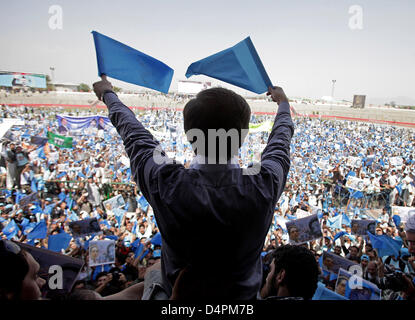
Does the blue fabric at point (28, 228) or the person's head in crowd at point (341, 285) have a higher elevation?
the person's head in crowd at point (341, 285)

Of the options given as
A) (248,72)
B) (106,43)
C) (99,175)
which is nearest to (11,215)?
(99,175)

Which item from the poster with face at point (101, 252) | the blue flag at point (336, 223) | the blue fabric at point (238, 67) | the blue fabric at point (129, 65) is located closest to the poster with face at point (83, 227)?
the poster with face at point (101, 252)

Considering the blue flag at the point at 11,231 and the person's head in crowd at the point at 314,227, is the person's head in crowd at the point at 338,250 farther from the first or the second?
the blue flag at the point at 11,231

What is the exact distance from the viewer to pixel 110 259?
2623 mm

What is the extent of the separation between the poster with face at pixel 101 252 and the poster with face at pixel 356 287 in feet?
6.80

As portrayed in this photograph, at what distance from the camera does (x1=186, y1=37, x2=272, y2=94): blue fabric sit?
5.24ft

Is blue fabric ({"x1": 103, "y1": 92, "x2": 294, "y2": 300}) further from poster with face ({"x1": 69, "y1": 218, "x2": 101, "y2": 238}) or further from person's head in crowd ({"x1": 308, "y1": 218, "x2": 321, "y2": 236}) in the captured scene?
poster with face ({"x1": 69, "y1": 218, "x2": 101, "y2": 238})

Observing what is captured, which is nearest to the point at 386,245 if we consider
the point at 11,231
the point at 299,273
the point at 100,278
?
the point at 299,273

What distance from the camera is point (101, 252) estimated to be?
103 inches

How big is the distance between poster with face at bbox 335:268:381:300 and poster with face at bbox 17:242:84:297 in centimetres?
189

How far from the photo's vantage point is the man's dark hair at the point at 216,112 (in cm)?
68

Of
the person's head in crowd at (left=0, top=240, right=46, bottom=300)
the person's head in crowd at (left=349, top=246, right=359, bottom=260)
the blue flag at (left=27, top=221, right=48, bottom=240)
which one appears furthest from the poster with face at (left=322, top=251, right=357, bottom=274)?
the blue flag at (left=27, top=221, right=48, bottom=240)
